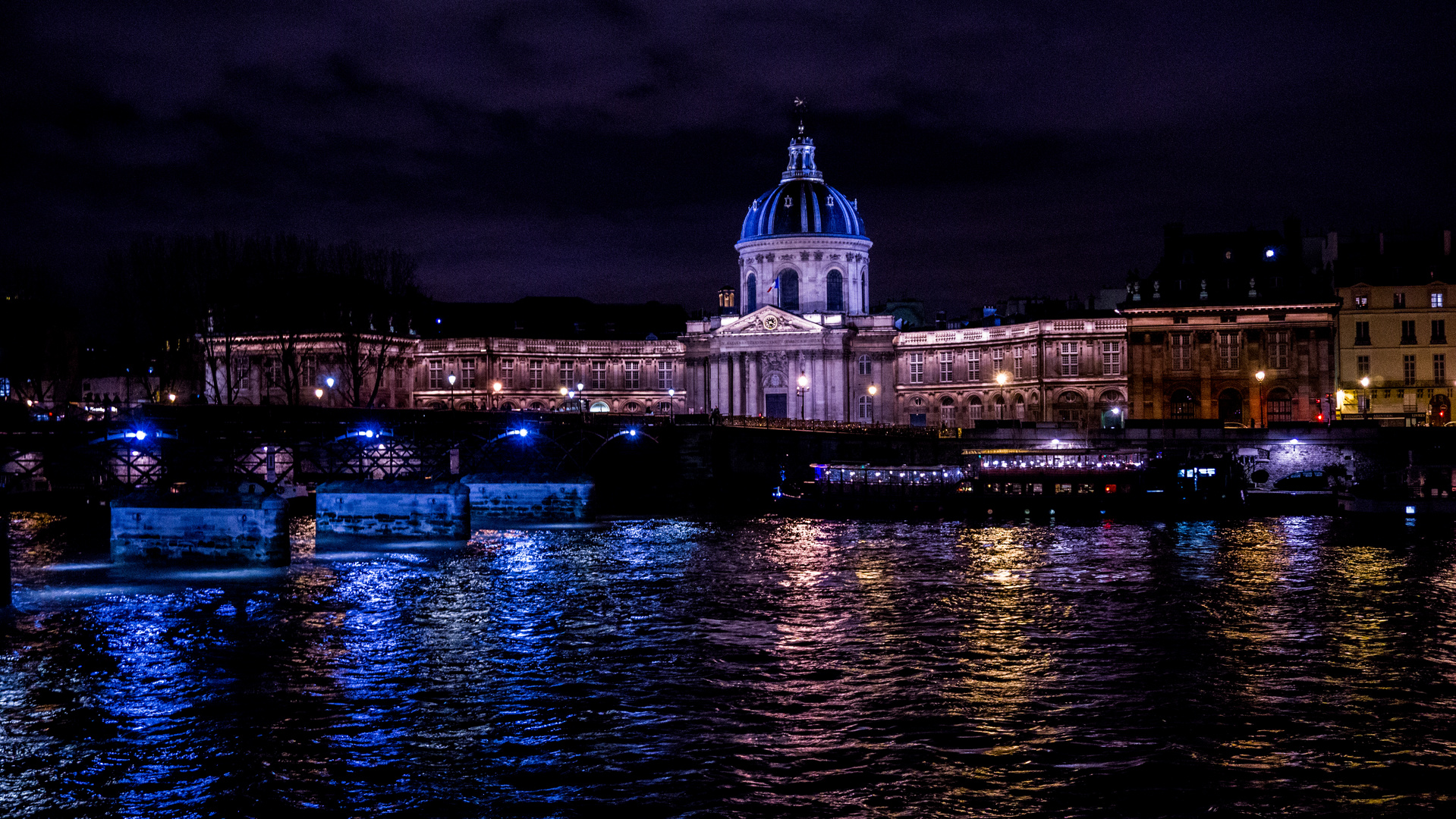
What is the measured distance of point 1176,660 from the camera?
38062 millimetres

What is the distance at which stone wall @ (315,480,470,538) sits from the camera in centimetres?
6894

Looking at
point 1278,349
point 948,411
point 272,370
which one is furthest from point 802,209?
point 272,370

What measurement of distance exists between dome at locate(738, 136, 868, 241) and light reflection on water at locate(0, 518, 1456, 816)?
83.1m

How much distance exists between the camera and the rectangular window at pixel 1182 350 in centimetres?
11544

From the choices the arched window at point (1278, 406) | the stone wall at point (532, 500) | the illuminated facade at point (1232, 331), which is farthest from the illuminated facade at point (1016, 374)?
the stone wall at point (532, 500)

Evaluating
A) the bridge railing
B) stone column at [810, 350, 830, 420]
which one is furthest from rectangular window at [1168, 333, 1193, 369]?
stone column at [810, 350, 830, 420]

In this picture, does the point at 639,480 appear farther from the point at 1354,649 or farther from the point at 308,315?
the point at 1354,649

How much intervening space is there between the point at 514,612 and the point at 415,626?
12.7 ft

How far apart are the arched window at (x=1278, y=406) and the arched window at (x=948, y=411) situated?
1108 inches

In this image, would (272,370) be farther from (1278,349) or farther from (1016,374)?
(1278,349)

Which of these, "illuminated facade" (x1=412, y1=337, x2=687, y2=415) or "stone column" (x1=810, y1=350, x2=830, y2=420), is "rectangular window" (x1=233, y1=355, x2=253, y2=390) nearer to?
"illuminated facade" (x1=412, y1=337, x2=687, y2=415)

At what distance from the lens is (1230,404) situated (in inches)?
4537

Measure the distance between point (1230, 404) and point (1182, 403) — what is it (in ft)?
12.3

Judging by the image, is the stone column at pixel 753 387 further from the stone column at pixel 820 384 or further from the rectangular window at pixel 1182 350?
the rectangular window at pixel 1182 350
